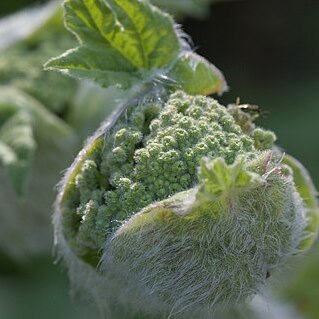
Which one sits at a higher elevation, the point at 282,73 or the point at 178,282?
the point at 178,282

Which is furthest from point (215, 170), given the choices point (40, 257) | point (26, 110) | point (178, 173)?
point (40, 257)

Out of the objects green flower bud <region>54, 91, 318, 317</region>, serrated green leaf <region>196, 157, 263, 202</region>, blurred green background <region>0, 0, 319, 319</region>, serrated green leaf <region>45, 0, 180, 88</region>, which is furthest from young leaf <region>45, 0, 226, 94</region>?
blurred green background <region>0, 0, 319, 319</region>

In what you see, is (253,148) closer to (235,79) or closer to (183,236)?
(183,236)

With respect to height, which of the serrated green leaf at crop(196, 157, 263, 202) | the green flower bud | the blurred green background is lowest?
the blurred green background

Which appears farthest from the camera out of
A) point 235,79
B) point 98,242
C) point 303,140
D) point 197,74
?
point 235,79

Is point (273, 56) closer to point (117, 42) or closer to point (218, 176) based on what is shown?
point (117, 42)

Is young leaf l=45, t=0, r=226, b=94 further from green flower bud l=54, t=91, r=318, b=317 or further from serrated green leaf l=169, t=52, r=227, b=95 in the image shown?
green flower bud l=54, t=91, r=318, b=317
